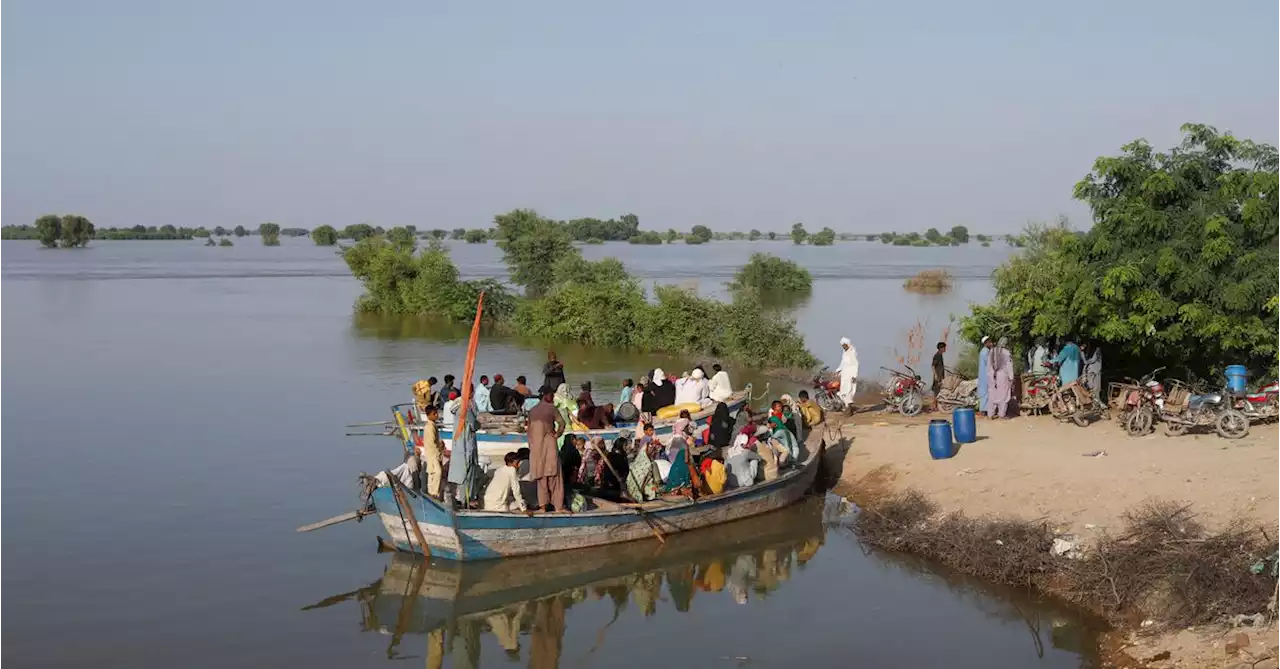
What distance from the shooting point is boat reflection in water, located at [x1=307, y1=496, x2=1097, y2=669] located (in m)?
11.1

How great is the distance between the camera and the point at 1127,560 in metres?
11.3

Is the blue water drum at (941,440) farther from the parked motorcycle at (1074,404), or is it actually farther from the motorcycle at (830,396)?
the motorcycle at (830,396)

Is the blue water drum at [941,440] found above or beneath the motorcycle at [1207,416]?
beneath

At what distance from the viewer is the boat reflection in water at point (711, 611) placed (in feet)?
36.5

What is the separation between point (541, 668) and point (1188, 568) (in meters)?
6.05

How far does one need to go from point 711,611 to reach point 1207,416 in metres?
7.77

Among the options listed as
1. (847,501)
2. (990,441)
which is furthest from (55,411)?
(990,441)

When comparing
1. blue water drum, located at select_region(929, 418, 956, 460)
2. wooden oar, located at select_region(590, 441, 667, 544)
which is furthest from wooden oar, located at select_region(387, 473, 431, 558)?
blue water drum, located at select_region(929, 418, 956, 460)

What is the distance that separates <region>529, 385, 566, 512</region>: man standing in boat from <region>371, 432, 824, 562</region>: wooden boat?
229mm

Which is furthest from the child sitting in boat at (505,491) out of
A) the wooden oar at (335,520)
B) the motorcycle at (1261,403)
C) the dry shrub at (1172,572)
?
the motorcycle at (1261,403)

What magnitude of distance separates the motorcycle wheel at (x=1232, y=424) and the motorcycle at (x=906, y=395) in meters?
5.05

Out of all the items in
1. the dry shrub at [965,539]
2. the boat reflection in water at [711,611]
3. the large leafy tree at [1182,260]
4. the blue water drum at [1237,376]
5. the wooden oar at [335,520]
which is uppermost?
the large leafy tree at [1182,260]

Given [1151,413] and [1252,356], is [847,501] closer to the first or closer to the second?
[1151,413]

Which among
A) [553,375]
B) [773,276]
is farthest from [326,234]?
[553,375]
